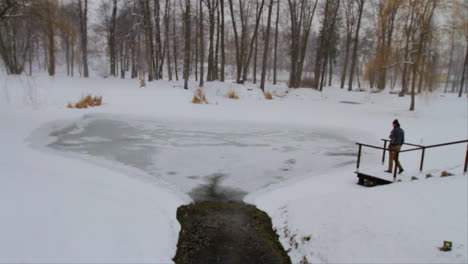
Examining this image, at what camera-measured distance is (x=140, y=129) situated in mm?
14305

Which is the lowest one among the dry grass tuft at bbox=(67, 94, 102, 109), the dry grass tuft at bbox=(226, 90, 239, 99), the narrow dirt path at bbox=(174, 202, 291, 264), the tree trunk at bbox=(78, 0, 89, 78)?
the narrow dirt path at bbox=(174, 202, 291, 264)

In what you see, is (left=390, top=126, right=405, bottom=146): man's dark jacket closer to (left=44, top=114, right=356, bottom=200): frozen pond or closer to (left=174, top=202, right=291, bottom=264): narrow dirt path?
(left=44, top=114, right=356, bottom=200): frozen pond

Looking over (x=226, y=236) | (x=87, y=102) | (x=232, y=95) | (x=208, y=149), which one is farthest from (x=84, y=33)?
(x=226, y=236)

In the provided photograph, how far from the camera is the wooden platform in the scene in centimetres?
755

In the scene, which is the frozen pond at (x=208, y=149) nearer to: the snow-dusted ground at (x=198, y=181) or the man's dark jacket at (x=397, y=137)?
the snow-dusted ground at (x=198, y=181)

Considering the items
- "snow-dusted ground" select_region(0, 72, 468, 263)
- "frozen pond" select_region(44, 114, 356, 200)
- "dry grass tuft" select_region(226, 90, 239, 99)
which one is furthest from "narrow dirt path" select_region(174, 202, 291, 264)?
"dry grass tuft" select_region(226, 90, 239, 99)

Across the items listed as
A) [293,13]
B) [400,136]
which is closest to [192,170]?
[400,136]

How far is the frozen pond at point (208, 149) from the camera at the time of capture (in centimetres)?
877

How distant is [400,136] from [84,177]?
7.88 metres

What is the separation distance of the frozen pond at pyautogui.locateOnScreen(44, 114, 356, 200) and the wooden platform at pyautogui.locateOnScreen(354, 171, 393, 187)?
1474mm

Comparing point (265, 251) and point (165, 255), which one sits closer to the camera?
point (165, 255)

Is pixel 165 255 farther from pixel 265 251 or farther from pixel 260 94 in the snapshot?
pixel 260 94

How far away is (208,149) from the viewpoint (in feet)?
37.9

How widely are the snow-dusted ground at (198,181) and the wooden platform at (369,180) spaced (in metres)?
0.25
